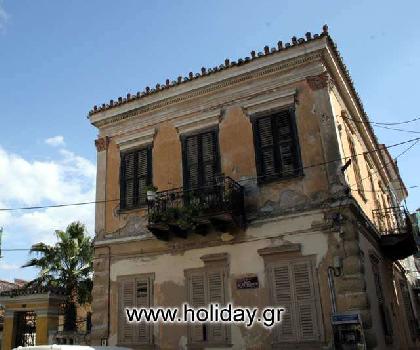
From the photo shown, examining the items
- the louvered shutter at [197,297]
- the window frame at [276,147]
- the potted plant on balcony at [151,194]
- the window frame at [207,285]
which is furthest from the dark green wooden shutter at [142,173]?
the window frame at [276,147]

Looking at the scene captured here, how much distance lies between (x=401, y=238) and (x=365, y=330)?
5160 millimetres

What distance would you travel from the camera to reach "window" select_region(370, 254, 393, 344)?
11.3m

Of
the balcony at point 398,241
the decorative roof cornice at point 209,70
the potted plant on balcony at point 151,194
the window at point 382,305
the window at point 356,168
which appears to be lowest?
the window at point 382,305

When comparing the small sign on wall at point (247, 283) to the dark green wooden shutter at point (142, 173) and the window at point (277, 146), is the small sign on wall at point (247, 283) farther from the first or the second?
the dark green wooden shutter at point (142, 173)

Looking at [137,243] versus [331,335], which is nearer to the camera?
[331,335]

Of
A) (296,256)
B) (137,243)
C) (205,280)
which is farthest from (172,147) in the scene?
(296,256)

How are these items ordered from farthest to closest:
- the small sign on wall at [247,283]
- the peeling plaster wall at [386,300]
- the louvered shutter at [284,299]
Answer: the small sign on wall at [247,283]
the peeling plaster wall at [386,300]
the louvered shutter at [284,299]

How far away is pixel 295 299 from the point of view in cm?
1049

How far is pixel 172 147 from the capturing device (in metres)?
13.5

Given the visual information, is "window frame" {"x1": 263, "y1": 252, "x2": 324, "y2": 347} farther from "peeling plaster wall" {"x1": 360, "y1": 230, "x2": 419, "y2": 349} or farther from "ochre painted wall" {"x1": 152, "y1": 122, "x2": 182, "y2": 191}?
"ochre painted wall" {"x1": 152, "y1": 122, "x2": 182, "y2": 191}

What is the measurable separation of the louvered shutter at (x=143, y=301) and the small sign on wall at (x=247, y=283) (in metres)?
2.76

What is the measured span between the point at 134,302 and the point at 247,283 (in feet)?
11.6

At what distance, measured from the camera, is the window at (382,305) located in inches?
443

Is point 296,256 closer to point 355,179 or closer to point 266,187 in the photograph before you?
point 266,187
